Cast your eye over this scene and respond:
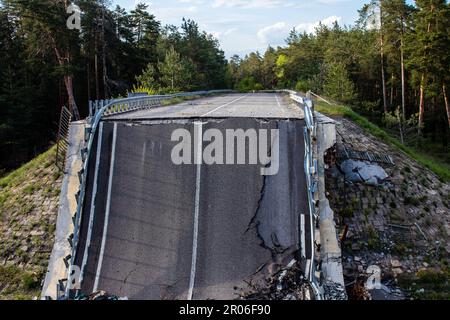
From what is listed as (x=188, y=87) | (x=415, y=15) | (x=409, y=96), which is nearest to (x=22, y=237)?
(x=188, y=87)

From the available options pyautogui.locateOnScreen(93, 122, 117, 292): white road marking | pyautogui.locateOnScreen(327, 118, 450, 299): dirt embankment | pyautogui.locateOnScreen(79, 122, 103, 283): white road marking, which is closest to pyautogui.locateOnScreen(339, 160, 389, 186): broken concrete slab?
pyautogui.locateOnScreen(327, 118, 450, 299): dirt embankment

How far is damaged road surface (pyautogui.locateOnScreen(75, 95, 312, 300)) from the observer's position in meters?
10.8

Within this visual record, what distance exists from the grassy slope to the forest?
1604 centimetres

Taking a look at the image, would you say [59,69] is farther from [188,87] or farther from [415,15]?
[415,15]

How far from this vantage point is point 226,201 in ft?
39.8

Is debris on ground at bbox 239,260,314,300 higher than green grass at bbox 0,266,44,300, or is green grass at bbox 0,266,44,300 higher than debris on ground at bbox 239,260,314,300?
debris on ground at bbox 239,260,314,300

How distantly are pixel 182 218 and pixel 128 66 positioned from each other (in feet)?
128

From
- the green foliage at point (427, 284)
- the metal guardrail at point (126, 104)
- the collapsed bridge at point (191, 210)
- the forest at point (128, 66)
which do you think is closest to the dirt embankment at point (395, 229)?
the green foliage at point (427, 284)

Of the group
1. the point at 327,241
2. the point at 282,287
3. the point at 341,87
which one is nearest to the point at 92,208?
the point at 282,287

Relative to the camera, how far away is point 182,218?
38.6 ft

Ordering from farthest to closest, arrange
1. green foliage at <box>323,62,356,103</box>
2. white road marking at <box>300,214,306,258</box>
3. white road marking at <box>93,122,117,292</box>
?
1. green foliage at <box>323,62,356,103</box>
2. white road marking at <box>300,214,306,258</box>
3. white road marking at <box>93,122,117,292</box>

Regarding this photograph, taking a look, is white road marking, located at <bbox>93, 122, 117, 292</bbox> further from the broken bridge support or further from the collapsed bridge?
the broken bridge support

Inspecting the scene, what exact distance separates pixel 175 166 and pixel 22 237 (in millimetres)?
6564

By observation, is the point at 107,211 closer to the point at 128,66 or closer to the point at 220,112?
the point at 220,112
